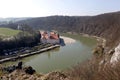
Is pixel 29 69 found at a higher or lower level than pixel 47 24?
higher

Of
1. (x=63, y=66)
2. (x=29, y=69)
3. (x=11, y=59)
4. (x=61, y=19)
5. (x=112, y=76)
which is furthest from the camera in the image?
(x=61, y=19)

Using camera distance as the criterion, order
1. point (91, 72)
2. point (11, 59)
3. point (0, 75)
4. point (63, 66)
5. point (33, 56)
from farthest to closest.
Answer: point (33, 56) → point (11, 59) → point (63, 66) → point (0, 75) → point (91, 72)

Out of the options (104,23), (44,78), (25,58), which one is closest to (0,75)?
(44,78)

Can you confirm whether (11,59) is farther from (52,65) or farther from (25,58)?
(52,65)

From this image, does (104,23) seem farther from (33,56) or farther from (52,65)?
(52,65)

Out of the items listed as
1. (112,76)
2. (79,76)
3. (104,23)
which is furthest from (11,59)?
(104,23)

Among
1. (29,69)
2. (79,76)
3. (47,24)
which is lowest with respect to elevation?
(47,24)

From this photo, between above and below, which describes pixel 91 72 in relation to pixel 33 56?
above

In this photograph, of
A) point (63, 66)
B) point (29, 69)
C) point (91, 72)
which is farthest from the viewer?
point (63, 66)

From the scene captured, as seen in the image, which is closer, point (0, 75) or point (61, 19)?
point (0, 75)
